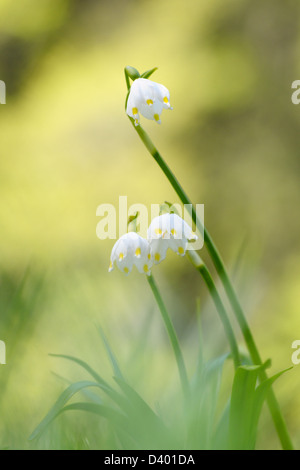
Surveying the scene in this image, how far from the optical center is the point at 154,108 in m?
0.46

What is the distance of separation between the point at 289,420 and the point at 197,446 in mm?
1592

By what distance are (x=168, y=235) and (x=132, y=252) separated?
5 cm

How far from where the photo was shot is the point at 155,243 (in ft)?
1.48

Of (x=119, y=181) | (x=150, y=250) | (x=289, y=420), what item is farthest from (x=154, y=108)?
(x=119, y=181)

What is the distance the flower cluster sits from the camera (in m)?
0.44

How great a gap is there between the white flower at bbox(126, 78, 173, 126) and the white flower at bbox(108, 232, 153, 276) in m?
0.09

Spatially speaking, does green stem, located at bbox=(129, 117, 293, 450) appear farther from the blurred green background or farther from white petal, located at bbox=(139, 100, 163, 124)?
the blurred green background

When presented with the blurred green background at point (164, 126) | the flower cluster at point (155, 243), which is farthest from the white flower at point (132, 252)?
the blurred green background at point (164, 126)

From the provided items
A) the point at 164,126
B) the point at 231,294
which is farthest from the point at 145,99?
the point at 164,126

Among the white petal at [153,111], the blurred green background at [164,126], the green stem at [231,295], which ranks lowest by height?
the green stem at [231,295]

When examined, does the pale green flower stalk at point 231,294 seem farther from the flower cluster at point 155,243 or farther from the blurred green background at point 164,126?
the blurred green background at point 164,126

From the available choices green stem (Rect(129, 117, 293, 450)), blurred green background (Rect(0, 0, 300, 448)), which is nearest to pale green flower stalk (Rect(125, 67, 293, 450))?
green stem (Rect(129, 117, 293, 450))

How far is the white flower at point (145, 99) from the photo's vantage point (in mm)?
418
